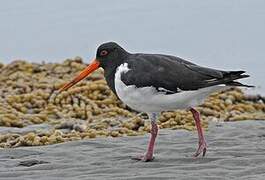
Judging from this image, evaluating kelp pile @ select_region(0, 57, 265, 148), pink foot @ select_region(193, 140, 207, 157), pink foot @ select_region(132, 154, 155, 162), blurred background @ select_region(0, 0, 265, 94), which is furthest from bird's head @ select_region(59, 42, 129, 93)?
blurred background @ select_region(0, 0, 265, 94)

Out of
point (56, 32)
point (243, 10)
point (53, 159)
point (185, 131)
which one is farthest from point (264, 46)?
point (53, 159)

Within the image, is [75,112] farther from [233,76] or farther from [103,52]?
Answer: [233,76]

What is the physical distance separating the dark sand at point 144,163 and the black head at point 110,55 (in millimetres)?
875

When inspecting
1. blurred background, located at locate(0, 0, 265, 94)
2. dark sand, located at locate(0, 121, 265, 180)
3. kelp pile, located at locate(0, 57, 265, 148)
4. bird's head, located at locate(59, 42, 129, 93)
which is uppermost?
blurred background, located at locate(0, 0, 265, 94)

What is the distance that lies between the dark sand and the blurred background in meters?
6.93

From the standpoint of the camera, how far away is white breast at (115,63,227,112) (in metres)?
7.50

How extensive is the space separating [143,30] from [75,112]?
9.51m

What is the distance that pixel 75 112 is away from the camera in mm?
11602

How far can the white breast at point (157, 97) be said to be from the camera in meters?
7.50

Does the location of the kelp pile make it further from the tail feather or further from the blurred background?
the blurred background

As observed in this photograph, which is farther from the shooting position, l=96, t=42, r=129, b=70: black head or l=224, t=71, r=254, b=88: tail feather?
l=96, t=42, r=129, b=70: black head

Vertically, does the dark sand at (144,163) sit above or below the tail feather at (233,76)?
below

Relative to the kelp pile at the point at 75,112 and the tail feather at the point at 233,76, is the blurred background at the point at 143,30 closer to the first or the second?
the kelp pile at the point at 75,112

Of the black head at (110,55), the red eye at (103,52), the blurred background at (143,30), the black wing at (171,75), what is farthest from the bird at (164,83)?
the blurred background at (143,30)
